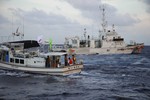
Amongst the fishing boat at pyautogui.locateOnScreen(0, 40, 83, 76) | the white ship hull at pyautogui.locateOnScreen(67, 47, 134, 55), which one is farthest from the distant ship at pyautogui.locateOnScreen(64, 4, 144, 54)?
the fishing boat at pyautogui.locateOnScreen(0, 40, 83, 76)

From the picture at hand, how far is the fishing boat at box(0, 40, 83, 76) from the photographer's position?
39.4 meters

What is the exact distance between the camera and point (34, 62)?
1618 inches

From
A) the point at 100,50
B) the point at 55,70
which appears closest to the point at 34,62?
the point at 55,70

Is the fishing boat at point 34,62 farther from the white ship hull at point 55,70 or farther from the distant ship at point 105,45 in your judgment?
the distant ship at point 105,45

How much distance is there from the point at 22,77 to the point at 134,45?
7409cm

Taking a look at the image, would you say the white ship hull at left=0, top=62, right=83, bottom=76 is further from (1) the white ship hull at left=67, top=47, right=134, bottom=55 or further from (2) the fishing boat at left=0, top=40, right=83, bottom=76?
(1) the white ship hull at left=67, top=47, right=134, bottom=55

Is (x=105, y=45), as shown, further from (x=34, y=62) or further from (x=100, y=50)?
(x=34, y=62)

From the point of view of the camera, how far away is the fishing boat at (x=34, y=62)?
3944 centimetres

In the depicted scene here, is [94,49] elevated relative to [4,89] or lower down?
elevated

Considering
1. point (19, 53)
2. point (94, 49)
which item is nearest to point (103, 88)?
point (19, 53)

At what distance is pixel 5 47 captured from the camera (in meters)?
46.4

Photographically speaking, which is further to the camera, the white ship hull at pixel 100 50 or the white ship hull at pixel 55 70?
the white ship hull at pixel 100 50

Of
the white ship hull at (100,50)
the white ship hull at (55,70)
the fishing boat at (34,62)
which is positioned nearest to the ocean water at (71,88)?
the white ship hull at (55,70)

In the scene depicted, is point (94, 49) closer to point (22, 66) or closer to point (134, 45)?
point (134, 45)
